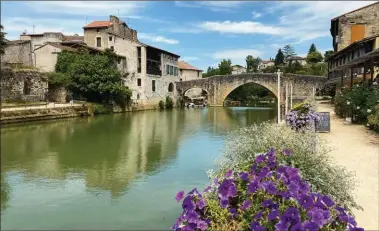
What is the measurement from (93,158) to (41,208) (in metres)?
4.79

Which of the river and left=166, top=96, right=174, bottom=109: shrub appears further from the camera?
left=166, top=96, right=174, bottom=109: shrub

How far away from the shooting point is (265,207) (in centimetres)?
344

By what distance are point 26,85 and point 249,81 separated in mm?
24048

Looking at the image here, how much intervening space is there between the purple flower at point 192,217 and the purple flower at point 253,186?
0.55 m

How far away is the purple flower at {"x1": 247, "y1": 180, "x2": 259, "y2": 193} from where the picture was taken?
355cm

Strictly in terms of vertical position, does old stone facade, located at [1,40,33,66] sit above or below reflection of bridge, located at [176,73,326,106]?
above

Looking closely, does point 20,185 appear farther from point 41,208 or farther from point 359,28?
point 359,28

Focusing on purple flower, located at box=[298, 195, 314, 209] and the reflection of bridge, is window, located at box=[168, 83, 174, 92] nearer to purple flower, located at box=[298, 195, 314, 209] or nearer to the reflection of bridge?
the reflection of bridge

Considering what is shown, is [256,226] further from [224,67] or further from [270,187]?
[224,67]

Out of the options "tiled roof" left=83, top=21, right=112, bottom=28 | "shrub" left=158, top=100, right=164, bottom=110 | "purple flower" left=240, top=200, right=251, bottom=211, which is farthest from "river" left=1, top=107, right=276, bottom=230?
"shrub" left=158, top=100, right=164, bottom=110

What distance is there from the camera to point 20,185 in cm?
800

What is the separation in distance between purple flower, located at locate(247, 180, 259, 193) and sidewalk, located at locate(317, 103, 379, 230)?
1665 millimetres

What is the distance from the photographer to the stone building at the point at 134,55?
35781mm

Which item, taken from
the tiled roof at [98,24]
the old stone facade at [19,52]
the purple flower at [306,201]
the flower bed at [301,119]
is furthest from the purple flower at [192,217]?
the tiled roof at [98,24]
